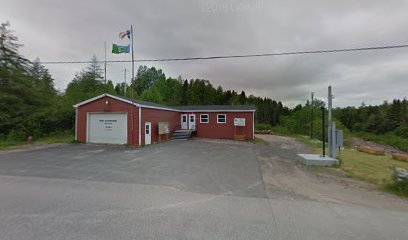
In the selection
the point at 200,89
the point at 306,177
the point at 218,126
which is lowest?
the point at 306,177

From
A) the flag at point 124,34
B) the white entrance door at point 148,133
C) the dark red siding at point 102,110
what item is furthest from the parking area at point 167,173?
the flag at point 124,34

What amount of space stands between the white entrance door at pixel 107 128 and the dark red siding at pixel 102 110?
368 mm

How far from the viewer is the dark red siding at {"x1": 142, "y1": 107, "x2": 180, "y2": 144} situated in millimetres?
14664

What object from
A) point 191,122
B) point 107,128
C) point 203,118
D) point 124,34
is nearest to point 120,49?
point 124,34

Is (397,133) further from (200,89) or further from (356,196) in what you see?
(356,196)

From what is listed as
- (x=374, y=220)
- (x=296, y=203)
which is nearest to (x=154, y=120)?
(x=296, y=203)

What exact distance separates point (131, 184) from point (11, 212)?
2331 millimetres

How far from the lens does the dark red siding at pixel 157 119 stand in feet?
48.1

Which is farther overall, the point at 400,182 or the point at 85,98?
the point at 85,98

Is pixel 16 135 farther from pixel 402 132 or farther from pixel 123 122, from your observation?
pixel 402 132

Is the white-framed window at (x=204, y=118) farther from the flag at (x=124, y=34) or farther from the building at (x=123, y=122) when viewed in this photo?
the flag at (x=124, y=34)

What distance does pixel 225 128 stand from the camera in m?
19.4

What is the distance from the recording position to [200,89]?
42.4 meters

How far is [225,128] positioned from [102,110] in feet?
35.6
